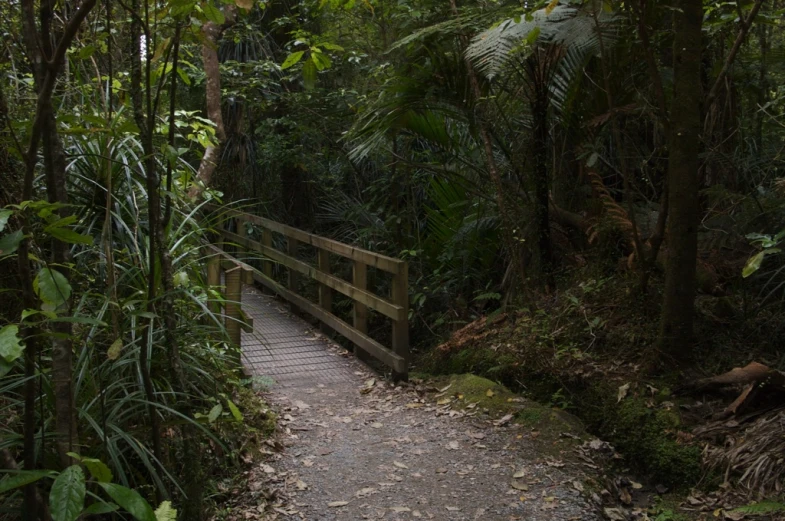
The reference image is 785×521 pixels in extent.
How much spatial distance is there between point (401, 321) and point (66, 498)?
4512mm

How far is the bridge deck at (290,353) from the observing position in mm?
6586

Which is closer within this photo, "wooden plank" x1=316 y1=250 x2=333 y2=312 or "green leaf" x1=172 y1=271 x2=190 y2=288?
"green leaf" x1=172 y1=271 x2=190 y2=288

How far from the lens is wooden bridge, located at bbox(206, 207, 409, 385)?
564 centimetres

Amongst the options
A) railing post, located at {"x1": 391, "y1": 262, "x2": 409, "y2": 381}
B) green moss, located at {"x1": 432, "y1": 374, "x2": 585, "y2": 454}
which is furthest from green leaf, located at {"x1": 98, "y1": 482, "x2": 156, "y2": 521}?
railing post, located at {"x1": 391, "y1": 262, "x2": 409, "y2": 381}

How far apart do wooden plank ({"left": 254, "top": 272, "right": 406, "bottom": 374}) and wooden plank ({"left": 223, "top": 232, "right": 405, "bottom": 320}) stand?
12.2 inches

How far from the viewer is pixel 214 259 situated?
5465mm

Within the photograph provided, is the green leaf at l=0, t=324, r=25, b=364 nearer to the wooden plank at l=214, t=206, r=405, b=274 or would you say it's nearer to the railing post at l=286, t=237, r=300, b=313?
the wooden plank at l=214, t=206, r=405, b=274

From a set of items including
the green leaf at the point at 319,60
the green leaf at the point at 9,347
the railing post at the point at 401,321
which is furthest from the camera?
the railing post at the point at 401,321

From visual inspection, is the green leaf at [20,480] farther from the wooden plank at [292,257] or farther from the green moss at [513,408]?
the wooden plank at [292,257]

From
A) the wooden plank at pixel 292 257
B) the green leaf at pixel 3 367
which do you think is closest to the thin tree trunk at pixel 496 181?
the wooden plank at pixel 292 257

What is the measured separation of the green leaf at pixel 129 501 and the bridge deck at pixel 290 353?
381 cm

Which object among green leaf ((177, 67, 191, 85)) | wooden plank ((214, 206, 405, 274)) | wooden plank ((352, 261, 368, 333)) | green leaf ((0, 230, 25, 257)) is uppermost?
green leaf ((177, 67, 191, 85))

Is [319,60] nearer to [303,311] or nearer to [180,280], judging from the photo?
[180,280]

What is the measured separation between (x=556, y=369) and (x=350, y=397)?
170 cm
